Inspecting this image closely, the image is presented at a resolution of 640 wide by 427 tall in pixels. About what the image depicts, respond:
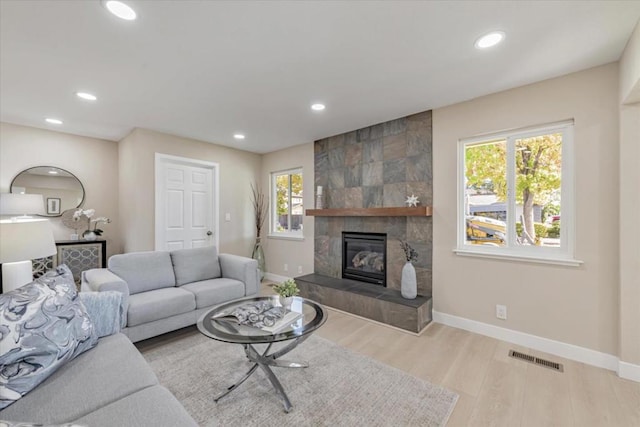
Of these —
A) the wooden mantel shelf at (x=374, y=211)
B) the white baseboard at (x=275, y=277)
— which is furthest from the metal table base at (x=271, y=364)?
the white baseboard at (x=275, y=277)

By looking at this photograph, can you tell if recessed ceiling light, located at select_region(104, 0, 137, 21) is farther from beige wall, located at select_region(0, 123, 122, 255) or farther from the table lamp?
beige wall, located at select_region(0, 123, 122, 255)

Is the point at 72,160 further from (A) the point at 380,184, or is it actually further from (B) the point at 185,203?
(A) the point at 380,184

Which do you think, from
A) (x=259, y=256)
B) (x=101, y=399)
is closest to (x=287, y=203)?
(x=259, y=256)

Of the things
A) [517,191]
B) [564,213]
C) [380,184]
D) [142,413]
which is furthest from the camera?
[380,184]

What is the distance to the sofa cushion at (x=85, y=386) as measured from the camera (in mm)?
1048

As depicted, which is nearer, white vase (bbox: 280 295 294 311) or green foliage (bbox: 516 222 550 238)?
white vase (bbox: 280 295 294 311)

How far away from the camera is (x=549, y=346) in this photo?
241cm

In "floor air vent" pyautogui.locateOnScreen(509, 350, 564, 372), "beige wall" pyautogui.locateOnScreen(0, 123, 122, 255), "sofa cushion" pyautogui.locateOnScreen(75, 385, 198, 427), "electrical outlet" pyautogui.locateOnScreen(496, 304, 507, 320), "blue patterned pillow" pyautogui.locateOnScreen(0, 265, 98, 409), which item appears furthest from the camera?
"beige wall" pyautogui.locateOnScreen(0, 123, 122, 255)

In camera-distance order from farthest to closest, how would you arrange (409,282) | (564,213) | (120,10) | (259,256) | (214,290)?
(259,256)
(409,282)
(214,290)
(564,213)
(120,10)

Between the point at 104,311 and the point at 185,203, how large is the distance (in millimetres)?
2764

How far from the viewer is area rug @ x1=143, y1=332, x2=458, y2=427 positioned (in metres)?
1.64

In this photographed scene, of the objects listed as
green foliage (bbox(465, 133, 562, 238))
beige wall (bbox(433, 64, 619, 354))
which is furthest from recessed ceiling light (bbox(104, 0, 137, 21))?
green foliage (bbox(465, 133, 562, 238))

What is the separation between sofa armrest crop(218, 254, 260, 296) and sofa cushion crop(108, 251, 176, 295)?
0.60 m

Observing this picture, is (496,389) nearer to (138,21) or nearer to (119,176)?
(138,21)
